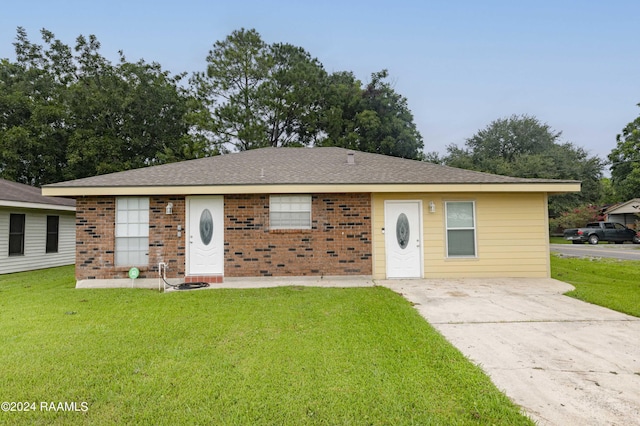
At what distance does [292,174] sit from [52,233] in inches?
377

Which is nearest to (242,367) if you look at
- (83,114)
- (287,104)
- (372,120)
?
(372,120)

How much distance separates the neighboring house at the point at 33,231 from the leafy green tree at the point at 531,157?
92.2 ft

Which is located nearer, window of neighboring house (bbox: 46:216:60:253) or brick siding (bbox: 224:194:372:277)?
brick siding (bbox: 224:194:372:277)

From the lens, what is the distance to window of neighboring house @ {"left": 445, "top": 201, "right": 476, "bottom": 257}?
7.55 meters

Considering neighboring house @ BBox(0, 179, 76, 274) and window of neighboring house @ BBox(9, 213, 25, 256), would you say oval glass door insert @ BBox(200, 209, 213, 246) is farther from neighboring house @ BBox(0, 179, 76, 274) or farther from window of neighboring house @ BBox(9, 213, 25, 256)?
window of neighboring house @ BBox(9, 213, 25, 256)

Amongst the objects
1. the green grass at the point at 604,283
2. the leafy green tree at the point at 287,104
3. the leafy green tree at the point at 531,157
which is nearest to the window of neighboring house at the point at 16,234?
the leafy green tree at the point at 287,104

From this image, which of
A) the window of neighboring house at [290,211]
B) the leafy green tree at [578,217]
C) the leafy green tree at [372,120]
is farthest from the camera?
the leafy green tree at [578,217]

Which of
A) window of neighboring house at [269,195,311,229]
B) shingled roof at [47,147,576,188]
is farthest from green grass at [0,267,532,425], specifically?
shingled roof at [47,147,576,188]

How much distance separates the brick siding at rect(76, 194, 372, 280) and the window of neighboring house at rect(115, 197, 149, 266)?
0.11 m

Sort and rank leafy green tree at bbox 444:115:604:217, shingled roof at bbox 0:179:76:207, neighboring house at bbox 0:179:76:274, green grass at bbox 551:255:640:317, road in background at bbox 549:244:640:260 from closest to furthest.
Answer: green grass at bbox 551:255:640:317 < shingled roof at bbox 0:179:76:207 < neighboring house at bbox 0:179:76:274 < road in background at bbox 549:244:640:260 < leafy green tree at bbox 444:115:604:217

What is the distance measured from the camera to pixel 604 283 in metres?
6.95

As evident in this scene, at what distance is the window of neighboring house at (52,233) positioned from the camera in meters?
10.7

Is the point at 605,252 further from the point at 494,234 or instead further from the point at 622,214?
the point at 622,214

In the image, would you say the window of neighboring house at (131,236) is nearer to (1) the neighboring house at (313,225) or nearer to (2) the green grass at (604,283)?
(1) the neighboring house at (313,225)
